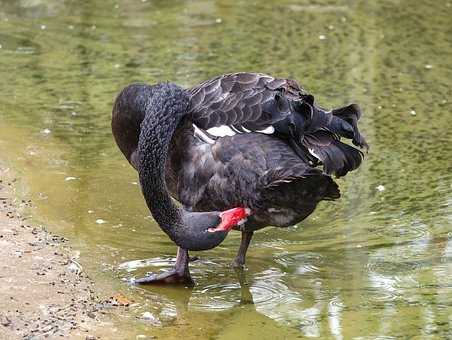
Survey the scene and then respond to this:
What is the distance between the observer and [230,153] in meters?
4.92

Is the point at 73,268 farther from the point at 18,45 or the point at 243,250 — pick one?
the point at 18,45

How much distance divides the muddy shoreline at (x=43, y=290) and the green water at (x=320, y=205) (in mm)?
139

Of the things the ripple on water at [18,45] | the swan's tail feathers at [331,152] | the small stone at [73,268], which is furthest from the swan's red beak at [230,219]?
the ripple on water at [18,45]

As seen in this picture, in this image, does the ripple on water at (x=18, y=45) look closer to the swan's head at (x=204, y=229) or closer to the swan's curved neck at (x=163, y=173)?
the swan's curved neck at (x=163, y=173)

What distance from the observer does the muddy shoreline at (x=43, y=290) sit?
423 centimetres

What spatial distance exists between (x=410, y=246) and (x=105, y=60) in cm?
462

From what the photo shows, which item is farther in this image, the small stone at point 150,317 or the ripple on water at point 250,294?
the ripple on water at point 250,294

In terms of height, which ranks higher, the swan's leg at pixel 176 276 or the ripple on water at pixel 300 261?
the swan's leg at pixel 176 276

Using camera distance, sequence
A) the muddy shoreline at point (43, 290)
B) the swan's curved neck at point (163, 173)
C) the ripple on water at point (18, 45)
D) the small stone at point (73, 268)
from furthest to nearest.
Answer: the ripple on water at point (18, 45), the small stone at point (73, 268), the swan's curved neck at point (163, 173), the muddy shoreline at point (43, 290)

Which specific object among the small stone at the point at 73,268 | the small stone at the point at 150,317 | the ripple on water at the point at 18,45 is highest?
the small stone at the point at 150,317

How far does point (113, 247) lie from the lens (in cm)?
547

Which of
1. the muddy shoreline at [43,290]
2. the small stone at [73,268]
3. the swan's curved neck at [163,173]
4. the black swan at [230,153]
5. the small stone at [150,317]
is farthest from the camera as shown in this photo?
the small stone at [73,268]

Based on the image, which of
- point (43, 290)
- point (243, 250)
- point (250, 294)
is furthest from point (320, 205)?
point (43, 290)

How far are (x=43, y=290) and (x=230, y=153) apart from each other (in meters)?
1.16
